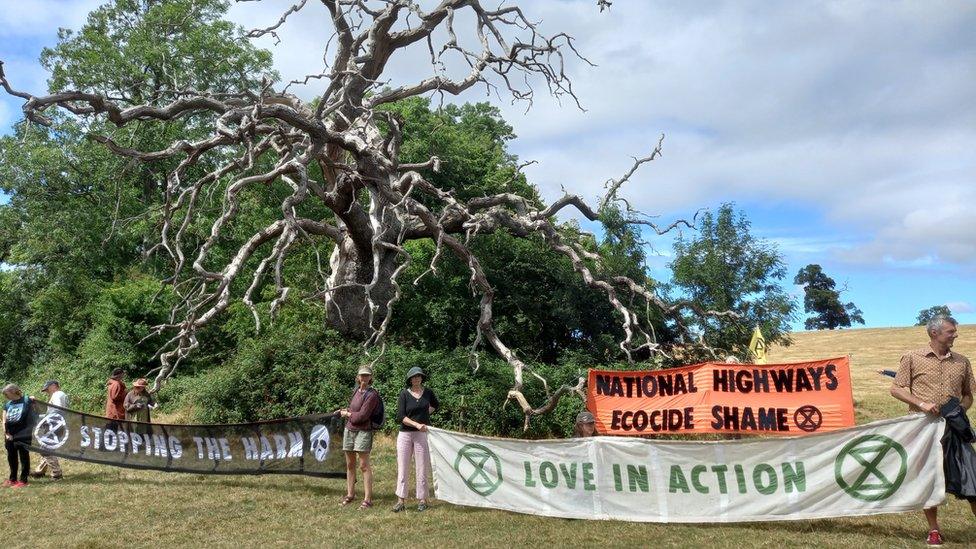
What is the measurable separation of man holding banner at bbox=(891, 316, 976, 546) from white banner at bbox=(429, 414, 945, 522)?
0.63 feet

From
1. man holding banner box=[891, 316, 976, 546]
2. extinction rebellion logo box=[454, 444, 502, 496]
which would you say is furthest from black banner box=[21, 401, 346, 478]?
man holding banner box=[891, 316, 976, 546]

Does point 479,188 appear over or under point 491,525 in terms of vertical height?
over

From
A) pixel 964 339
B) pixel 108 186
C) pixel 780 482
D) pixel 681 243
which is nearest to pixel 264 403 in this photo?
pixel 681 243

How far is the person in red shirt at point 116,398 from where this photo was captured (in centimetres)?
1306

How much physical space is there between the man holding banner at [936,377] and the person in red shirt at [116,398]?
1176cm

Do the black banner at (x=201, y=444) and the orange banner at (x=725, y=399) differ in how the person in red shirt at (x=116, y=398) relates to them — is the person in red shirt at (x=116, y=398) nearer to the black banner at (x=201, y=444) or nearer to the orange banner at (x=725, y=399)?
the black banner at (x=201, y=444)

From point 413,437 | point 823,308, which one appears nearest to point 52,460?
point 413,437

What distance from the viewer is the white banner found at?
766 centimetres

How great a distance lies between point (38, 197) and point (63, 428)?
72.6 feet

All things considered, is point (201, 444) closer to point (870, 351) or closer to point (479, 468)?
point (479, 468)

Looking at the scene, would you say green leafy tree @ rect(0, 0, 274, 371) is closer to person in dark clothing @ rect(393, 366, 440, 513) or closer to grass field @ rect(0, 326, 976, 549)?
grass field @ rect(0, 326, 976, 549)

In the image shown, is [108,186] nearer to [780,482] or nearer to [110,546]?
[110,546]

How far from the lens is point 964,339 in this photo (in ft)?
127

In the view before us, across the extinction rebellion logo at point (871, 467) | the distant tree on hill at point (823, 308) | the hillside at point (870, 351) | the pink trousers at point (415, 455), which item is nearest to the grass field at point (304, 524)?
the pink trousers at point (415, 455)
